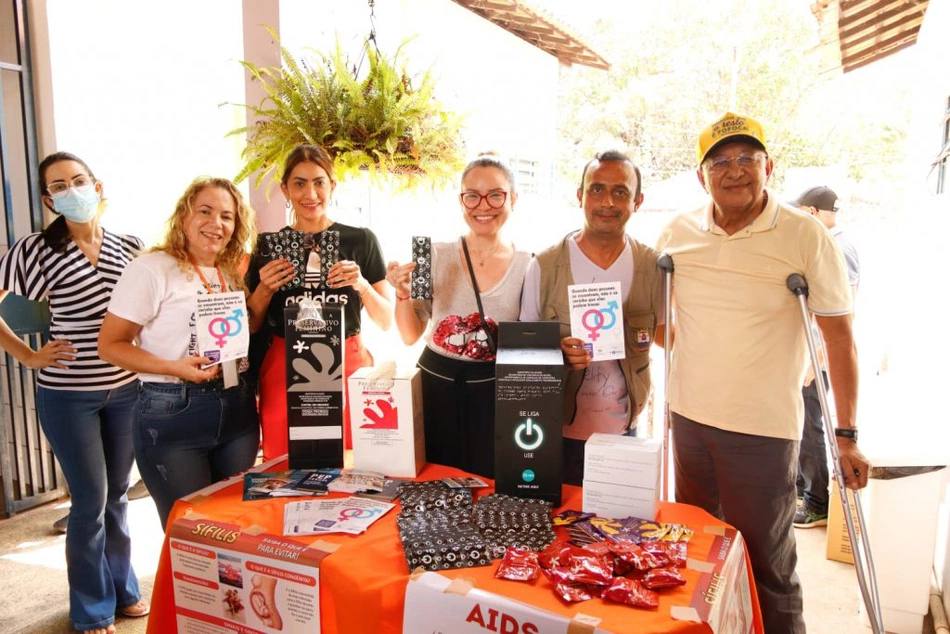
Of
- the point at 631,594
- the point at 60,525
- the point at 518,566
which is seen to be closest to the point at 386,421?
the point at 518,566

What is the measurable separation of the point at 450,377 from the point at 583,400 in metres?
0.48

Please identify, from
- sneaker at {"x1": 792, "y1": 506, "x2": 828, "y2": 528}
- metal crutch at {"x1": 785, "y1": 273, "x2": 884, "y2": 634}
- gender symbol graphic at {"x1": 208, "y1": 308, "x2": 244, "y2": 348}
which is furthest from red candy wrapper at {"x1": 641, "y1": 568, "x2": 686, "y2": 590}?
sneaker at {"x1": 792, "y1": 506, "x2": 828, "y2": 528}

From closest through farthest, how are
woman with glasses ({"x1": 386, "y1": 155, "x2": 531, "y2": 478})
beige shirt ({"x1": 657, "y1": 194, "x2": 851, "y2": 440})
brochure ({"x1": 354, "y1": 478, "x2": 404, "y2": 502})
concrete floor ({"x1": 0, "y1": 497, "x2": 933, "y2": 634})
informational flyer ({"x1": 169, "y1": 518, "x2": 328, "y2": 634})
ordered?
informational flyer ({"x1": 169, "y1": 518, "x2": 328, "y2": 634}), brochure ({"x1": 354, "y1": 478, "x2": 404, "y2": 502}), beige shirt ({"x1": 657, "y1": 194, "x2": 851, "y2": 440}), woman with glasses ({"x1": 386, "y1": 155, "x2": 531, "y2": 478}), concrete floor ({"x1": 0, "y1": 497, "x2": 933, "y2": 634})

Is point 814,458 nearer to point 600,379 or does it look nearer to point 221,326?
point 600,379

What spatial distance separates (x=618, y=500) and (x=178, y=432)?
1.41 m

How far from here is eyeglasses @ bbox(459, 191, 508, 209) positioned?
2.14m

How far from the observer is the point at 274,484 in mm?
1854

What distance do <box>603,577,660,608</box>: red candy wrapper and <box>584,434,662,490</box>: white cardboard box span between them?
0.37 meters

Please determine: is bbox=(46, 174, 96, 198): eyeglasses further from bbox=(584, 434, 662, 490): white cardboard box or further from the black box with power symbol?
bbox=(584, 434, 662, 490): white cardboard box

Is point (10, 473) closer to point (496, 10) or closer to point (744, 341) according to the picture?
point (744, 341)

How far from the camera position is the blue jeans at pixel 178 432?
1.97 m

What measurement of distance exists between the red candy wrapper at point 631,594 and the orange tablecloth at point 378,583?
13 millimetres

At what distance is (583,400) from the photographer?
6.96 ft

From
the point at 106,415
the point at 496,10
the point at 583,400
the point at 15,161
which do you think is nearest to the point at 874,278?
the point at 496,10
